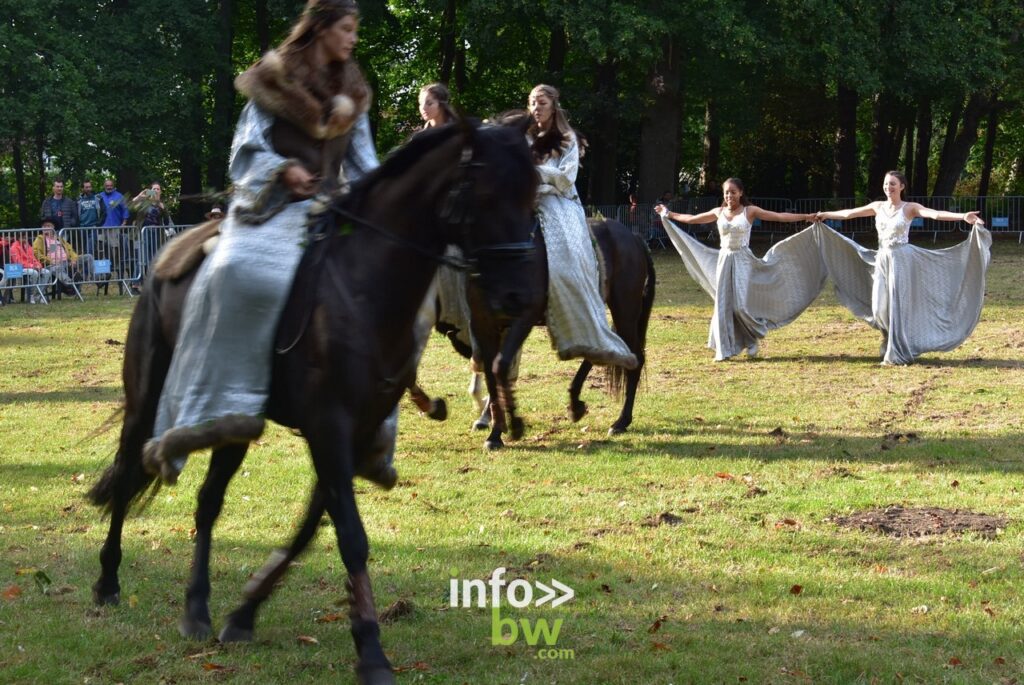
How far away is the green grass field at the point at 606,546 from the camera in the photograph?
18.4 feet

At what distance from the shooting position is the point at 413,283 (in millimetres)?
5387

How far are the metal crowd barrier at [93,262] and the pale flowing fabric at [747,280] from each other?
10.8 metres

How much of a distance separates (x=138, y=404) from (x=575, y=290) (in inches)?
200

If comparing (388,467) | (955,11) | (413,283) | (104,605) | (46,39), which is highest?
(955,11)

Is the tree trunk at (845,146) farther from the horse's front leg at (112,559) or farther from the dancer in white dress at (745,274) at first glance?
the horse's front leg at (112,559)

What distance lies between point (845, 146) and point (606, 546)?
36.1 metres

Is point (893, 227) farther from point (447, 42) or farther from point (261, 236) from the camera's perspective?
point (447, 42)

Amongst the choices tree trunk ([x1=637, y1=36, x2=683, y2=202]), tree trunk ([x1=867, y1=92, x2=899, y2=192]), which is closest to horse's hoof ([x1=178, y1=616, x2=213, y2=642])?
tree trunk ([x1=637, y1=36, x2=683, y2=202])

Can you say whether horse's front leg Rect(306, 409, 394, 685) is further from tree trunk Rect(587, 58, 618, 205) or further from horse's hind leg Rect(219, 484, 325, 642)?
tree trunk Rect(587, 58, 618, 205)

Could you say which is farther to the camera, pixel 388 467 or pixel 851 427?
pixel 851 427

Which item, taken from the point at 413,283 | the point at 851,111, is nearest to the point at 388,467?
the point at 413,283

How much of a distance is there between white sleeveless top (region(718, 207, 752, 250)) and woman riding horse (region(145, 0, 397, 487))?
35.8 ft

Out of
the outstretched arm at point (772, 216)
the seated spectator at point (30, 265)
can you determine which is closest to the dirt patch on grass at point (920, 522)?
the outstretched arm at point (772, 216)

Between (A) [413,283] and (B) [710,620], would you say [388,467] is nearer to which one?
(A) [413,283]
